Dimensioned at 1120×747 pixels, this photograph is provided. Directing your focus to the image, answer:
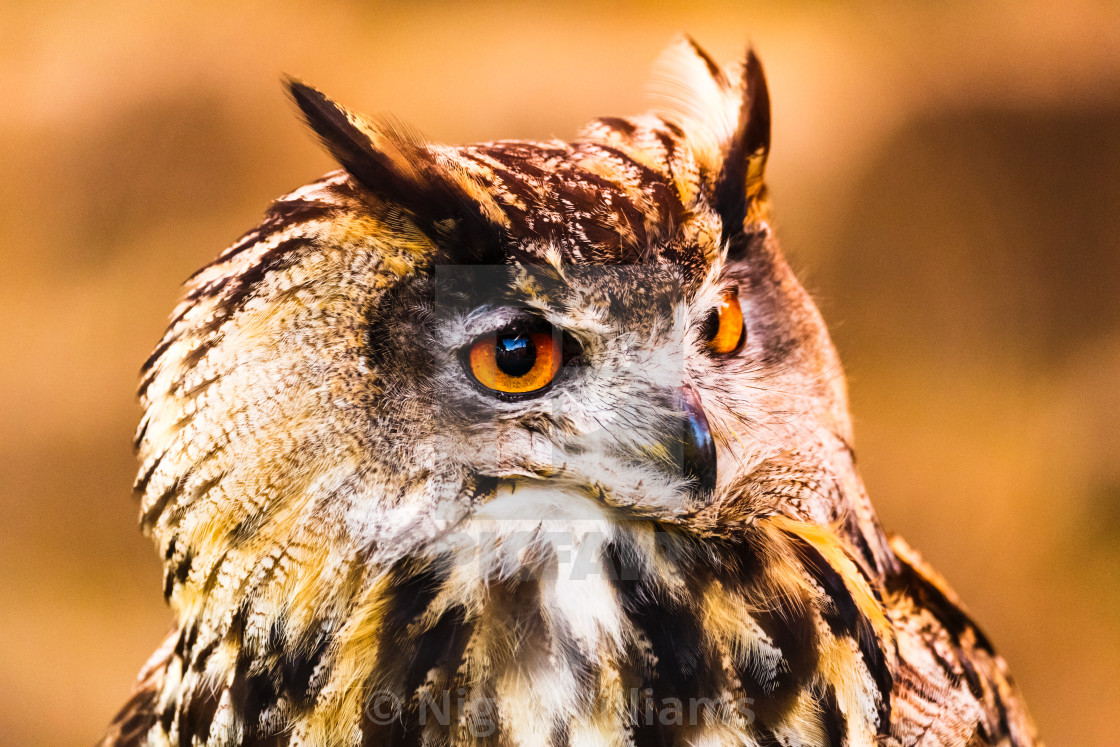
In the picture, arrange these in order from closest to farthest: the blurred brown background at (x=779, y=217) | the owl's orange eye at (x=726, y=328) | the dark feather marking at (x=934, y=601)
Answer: the owl's orange eye at (x=726, y=328) → the dark feather marking at (x=934, y=601) → the blurred brown background at (x=779, y=217)

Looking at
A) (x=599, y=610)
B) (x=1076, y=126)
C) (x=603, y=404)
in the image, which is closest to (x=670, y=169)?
(x=603, y=404)

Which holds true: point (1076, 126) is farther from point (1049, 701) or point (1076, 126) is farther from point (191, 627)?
point (191, 627)

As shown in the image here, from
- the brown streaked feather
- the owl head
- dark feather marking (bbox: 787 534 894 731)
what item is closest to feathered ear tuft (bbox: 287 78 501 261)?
the owl head

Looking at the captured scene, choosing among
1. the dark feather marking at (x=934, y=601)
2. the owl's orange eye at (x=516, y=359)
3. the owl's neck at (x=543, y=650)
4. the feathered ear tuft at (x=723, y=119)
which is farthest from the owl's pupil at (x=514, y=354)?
the dark feather marking at (x=934, y=601)

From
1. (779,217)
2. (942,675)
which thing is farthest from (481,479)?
(779,217)

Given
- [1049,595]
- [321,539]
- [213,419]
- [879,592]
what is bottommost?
[1049,595]

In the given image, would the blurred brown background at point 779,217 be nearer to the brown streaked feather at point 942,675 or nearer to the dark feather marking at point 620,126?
the dark feather marking at point 620,126

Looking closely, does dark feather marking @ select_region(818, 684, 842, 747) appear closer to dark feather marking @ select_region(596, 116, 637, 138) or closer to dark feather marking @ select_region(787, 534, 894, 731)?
dark feather marking @ select_region(787, 534, 894, 731)
